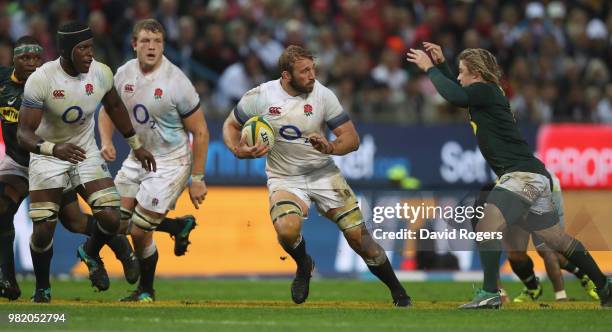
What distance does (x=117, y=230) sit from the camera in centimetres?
1309

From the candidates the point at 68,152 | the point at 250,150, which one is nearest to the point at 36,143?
the point at 68,152

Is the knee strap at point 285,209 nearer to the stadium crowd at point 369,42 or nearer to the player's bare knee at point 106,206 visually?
the player's bare knee at point 106,206

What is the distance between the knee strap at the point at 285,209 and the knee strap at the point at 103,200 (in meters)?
1.68

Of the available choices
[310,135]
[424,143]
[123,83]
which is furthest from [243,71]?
[310,135]

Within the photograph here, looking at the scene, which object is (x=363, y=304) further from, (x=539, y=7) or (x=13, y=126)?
(x=539, y=7)

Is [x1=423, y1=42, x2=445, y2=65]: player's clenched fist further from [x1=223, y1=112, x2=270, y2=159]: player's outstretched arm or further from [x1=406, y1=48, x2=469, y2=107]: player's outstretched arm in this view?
[x1=223, y1=112, x2=270, y2=159]: player's outstretched arm

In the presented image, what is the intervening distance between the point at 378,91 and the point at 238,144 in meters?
9.68

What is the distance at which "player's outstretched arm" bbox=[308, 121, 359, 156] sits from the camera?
12001mm

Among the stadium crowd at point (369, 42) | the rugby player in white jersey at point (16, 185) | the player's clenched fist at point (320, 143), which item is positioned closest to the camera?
the player's clenched fist at point (320, 143)

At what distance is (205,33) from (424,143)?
15.4 feet

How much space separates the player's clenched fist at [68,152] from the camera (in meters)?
12.0

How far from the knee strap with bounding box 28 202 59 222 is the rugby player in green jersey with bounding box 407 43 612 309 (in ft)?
12.9

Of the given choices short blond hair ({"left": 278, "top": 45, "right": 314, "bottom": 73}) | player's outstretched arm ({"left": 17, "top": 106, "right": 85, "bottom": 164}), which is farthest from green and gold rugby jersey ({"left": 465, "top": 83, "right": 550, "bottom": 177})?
player's outstretched arm ({"left": 17, "top": 106, "right": 85, "bottom": 164})

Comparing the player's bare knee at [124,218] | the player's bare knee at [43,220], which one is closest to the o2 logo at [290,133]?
the player's bare knee at [124,218]
